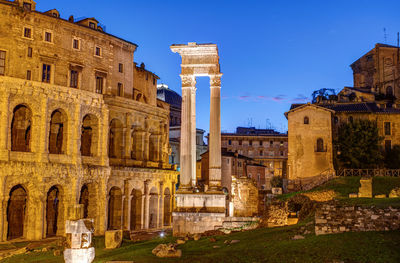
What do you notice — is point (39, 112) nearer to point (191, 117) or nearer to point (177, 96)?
point (191, 117)

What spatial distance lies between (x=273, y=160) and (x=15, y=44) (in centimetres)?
5594

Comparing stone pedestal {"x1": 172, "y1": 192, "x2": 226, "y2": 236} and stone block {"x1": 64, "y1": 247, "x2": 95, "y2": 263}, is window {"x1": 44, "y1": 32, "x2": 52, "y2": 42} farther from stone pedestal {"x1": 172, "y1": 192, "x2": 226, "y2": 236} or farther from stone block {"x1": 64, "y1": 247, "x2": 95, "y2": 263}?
stone block {"x1": 64, "y1": 247, "x2": 95, "y2": 263}

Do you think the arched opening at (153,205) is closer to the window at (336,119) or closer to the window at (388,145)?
the window at (336,119)

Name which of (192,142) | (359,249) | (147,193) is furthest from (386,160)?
(359,249)

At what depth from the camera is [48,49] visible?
3894 centimetres

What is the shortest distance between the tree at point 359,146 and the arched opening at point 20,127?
32.1m

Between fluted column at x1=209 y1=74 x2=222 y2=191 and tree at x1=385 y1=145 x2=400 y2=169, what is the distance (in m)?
30.9

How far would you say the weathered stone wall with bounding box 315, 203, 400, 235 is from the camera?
49.3ft

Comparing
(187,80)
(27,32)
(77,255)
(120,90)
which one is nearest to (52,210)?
(120,90)

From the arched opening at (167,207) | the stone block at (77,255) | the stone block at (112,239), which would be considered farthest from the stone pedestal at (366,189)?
the arched opening at (167,207)

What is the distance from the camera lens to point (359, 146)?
49156 millimetres

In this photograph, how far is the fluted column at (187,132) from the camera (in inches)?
1112

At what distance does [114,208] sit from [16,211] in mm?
8353

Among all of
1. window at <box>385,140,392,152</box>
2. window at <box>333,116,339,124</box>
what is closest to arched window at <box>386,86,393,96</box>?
window at <box>385,140,392,152</box>
